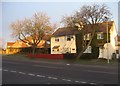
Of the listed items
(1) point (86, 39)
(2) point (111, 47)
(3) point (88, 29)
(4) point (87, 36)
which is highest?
(3) point (88, 29)

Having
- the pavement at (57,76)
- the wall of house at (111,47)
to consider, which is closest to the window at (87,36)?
the wall of house at (111,47)

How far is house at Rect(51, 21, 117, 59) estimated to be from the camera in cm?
5619

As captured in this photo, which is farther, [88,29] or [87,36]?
[87,36]

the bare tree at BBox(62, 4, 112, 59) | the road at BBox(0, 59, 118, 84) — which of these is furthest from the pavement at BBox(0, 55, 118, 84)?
the bare tree at BBox(62, 4, 112, 59)

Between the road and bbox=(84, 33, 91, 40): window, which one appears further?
bbox=(84, 33, 91, 40): window

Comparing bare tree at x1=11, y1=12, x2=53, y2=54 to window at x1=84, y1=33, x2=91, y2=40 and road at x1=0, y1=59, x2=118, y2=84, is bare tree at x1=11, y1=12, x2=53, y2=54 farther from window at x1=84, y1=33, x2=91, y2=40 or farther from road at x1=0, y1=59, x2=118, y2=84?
road at x1=0, y1=59, x2=118, y2=84

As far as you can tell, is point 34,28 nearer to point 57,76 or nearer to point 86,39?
point 86,39

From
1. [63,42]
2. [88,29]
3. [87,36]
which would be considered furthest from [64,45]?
[88,29]

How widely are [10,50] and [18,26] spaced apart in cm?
2184

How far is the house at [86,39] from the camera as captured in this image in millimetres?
56188

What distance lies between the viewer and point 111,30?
5819cm

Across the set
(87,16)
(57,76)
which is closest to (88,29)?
(87,16)

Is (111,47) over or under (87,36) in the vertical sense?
under

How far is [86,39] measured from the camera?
58312 mm
